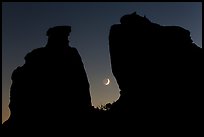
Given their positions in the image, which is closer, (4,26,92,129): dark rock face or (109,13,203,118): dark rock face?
(109,13,203,118): dark rock face

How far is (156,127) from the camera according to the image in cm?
3628

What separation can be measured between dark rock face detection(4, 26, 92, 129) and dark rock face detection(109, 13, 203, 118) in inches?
403

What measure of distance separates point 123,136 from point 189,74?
9184mm

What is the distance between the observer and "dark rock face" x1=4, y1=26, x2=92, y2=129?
169ft

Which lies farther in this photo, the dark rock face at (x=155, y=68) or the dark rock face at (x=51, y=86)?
the dark rock face at (x=51, y=86)

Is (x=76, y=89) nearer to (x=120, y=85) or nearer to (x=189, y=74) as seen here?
(x=120, y=85)

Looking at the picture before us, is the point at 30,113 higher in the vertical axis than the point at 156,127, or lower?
higher

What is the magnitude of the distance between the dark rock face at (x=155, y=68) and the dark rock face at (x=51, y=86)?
10.2 metres

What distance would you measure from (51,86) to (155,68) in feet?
62.3

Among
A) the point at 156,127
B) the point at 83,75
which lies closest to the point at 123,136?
the point at 156,127

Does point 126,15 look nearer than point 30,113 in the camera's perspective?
Yes

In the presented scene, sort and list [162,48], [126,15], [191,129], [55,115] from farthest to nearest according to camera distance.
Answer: [55,115] → [126,15] → [162,48] → [191,129]

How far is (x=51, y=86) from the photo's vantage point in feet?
173

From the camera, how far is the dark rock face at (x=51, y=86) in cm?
5150
